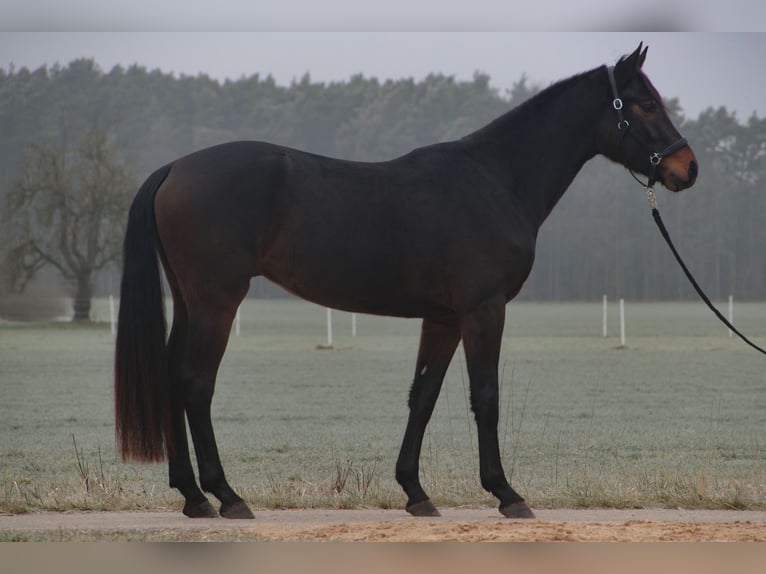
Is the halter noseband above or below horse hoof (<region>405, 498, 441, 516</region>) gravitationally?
above

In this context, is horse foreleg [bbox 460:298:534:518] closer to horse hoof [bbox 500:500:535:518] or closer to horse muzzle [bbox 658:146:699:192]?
horse hoof [bbox 500:500:535:518]

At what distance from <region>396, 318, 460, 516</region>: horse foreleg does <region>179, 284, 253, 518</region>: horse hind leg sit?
2.95 feet

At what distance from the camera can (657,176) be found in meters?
5.18

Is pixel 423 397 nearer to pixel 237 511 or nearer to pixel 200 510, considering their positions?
pixel 237 511

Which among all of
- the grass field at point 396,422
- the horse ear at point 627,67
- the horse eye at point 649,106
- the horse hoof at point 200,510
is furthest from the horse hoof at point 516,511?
the horse ear at point 627,67

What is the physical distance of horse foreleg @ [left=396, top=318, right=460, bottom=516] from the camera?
17.0 ft

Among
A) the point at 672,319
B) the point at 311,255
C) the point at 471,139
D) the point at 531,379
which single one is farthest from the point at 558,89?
the point at 672,319

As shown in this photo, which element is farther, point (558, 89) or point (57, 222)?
point (57, 222)

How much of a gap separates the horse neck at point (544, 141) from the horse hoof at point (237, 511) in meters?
2.10

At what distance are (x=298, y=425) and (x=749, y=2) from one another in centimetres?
829

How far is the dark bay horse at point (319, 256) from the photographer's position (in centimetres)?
487

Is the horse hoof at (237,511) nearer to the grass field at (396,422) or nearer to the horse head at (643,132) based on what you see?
the grass field at (396,422)

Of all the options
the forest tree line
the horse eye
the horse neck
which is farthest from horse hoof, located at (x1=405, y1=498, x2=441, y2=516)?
the forest tree line

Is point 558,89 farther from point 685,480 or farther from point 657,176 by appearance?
point 685,480
